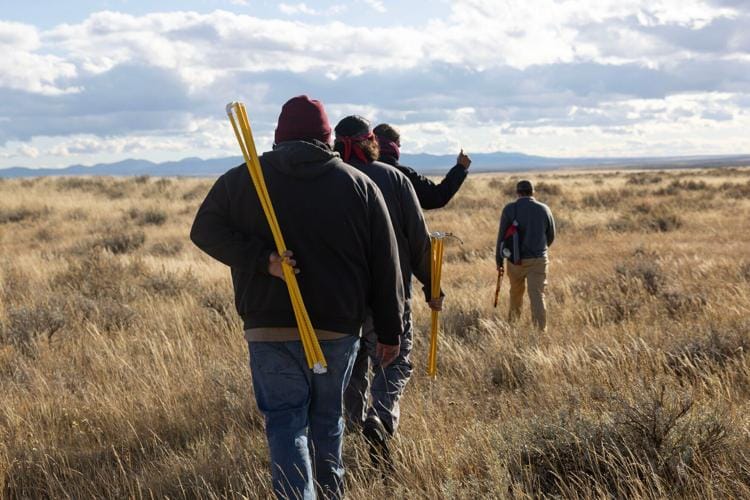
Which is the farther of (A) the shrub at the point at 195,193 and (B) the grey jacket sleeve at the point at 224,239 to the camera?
(A) the shrub at the point at 195,193

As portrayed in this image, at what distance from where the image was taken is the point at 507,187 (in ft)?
111

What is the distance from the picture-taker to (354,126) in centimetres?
413

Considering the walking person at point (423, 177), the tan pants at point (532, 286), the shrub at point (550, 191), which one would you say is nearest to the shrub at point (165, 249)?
the tan pants at point (532, 286)

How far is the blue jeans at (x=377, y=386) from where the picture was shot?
418cm

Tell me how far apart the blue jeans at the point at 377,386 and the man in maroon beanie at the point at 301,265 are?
0.97 metres

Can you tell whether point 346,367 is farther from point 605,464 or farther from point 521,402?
point 521,402

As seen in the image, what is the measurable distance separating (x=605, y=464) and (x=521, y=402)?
1.15 meters

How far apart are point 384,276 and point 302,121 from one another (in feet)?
2.54

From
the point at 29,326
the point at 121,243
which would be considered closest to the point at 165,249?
the point at 121,243

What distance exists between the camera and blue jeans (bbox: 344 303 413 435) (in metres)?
4.18

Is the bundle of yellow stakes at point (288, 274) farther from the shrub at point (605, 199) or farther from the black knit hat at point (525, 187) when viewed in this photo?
the shrub at point (605, 199)

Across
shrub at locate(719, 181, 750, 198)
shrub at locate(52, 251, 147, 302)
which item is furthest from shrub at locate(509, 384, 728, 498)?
shrub at locate(719, 181, 750, 198)

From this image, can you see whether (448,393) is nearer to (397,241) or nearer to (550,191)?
(397,241)

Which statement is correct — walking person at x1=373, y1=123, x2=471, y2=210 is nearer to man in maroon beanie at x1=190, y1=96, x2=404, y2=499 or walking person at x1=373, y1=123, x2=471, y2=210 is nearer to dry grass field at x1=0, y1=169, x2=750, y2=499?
dry grass field at x1=0, y1=169, x2=750, y2=499
